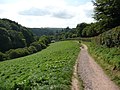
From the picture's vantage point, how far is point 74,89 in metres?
17.2

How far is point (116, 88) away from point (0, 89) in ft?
24.6

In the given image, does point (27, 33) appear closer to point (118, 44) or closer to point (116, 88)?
point (118, 44)

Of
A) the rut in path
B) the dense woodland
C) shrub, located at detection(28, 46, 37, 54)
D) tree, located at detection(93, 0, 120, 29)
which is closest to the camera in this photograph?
the rut in path

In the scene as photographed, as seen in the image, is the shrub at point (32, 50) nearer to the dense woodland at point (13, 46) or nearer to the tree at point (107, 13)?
the dense woodland at point (13, 46)

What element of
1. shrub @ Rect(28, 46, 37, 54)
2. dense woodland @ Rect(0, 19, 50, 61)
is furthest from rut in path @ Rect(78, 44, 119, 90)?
shrub @ Rect(28, 46, 37, 54)

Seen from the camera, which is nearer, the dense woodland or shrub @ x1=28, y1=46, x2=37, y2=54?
the dense woodland

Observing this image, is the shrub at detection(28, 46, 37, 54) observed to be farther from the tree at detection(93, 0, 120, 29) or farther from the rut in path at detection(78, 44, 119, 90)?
the rut in path at detection(78, 44, 119, 90)

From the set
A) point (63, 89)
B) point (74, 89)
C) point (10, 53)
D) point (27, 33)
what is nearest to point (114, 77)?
point (74, 89)

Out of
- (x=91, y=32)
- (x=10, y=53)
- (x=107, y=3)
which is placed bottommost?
(x=10, y=53)

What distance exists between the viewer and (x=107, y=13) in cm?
5569

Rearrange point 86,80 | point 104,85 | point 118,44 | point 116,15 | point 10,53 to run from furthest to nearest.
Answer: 1. point 10,53
2. point 116,15
3. point 118,44
4. point 86,80
5. point 104,85

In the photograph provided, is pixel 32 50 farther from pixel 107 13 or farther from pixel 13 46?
pixel 107 13

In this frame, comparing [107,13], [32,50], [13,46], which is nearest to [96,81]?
[107,13]

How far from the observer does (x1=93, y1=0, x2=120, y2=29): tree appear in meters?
53.8
